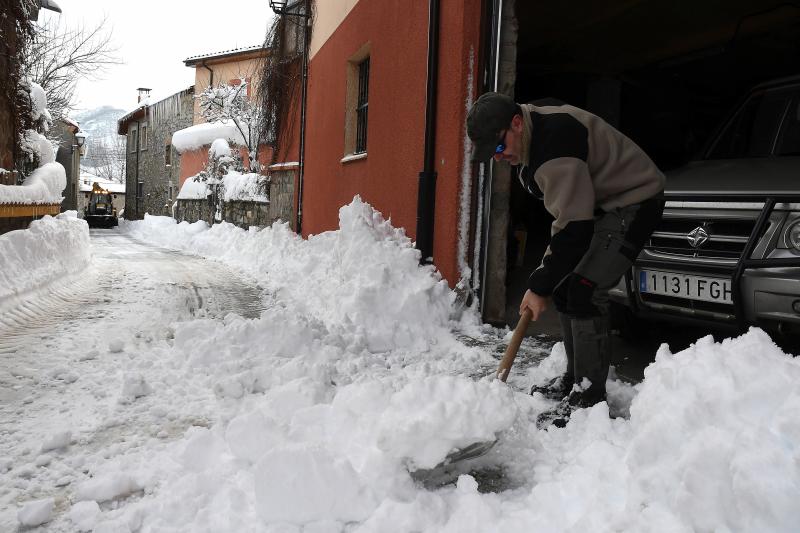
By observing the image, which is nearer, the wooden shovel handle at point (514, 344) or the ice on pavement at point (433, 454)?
the ice on pavement at point (433, 454)

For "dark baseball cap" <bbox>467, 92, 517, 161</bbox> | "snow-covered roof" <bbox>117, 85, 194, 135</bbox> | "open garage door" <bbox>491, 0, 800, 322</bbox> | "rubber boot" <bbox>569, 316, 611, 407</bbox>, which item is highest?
"snow-covered roof" <bbox>117, 85, 194, 135</bbox>

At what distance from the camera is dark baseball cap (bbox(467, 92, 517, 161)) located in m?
2.59

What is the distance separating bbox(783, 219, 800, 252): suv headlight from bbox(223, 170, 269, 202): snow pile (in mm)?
11487

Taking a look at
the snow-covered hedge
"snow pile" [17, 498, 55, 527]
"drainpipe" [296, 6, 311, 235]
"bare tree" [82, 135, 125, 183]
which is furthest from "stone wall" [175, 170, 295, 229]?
"bare tree" [82, 135, 125, 183]

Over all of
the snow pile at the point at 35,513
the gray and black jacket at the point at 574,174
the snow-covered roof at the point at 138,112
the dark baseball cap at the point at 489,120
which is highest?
the snow-covered roof at the point at 138,112

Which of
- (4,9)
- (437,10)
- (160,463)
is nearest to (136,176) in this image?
(4,9)

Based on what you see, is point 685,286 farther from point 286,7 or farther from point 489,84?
point 286,7

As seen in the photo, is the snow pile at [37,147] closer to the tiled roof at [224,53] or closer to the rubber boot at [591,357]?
the rubber boot at [591,357]

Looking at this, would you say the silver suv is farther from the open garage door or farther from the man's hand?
the open garage door

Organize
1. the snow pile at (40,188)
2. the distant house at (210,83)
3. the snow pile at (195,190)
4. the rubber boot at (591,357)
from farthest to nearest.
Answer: the distant house at (210,83), the snow pile at (195,190), the snow pile at (40,188), the rubber boot at (591,357)

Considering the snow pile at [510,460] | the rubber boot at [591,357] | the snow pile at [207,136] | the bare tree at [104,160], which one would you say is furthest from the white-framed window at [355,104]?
the bare tree at [104,160]

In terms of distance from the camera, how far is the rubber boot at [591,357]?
9.35 feet

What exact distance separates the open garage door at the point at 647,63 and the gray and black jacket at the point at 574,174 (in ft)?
7.22

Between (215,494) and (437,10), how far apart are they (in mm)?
4523
